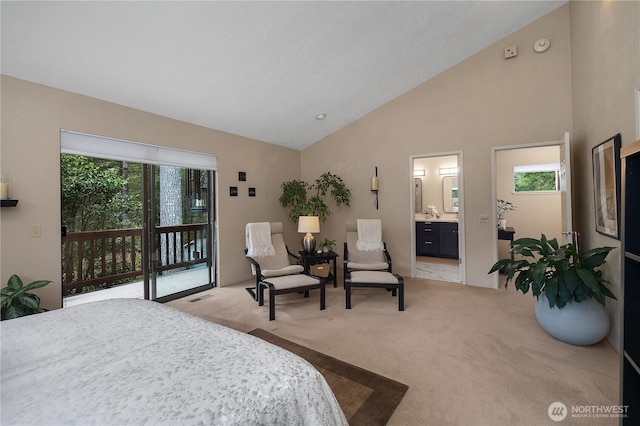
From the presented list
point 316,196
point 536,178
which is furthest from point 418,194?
point 316,196

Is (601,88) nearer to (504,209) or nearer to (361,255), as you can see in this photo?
(504,209)

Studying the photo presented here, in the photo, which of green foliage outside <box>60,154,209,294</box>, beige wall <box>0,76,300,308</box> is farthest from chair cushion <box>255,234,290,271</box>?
beige wall <box>0,76,300,308</box>

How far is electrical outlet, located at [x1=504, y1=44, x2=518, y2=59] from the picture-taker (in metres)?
3.78

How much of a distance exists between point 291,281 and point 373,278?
1.00 m

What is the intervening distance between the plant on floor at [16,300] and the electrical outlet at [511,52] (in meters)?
5.96

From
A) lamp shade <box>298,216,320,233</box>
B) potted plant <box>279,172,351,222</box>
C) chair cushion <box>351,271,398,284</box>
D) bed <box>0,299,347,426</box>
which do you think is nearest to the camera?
bed <box>0,299,347,426</box>

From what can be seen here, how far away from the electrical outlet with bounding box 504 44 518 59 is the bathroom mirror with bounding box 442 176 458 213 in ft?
9.38

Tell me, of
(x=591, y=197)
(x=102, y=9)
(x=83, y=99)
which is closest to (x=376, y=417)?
(x=591, y=197)

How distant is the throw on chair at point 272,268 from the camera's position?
3.20m

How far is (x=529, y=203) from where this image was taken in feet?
17.5

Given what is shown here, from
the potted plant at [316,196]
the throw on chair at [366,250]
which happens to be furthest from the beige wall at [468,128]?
the throw on chair at [366,250]

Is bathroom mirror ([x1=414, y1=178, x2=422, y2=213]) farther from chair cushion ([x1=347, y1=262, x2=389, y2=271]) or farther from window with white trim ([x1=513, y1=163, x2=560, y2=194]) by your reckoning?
chair cushion ([x1=347, y1=262, x2=389, y2=271])

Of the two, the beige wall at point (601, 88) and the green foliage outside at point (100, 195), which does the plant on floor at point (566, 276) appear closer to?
the beige wall at point (601, 88)

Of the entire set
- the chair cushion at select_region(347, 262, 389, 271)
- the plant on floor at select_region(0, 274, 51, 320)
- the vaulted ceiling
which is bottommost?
the chair cushion at select_region(347, 262, 389, 271)
